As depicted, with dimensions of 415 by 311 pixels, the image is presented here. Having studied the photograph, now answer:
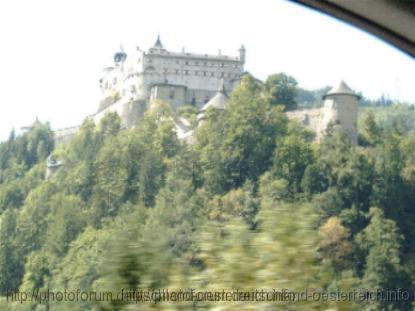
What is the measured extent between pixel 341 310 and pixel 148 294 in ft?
2.47

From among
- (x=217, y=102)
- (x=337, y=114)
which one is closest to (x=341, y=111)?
(x=337, y=114)

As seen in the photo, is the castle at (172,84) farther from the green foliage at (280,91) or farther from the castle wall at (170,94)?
the green foliage at (280,91)

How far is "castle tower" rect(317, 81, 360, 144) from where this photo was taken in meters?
60.8

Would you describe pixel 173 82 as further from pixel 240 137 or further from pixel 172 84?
pixel 240 137

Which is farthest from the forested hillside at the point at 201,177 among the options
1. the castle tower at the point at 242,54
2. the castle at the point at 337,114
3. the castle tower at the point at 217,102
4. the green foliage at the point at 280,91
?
the castle tower at the point at 242,54

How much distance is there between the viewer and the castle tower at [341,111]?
60.8 metres

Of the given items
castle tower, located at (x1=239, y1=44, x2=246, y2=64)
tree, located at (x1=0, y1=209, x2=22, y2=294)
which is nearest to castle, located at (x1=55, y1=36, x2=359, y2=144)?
castle tower, located at (x1=239, y1=44, x2=246, y2=64)

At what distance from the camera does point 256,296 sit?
472 cm

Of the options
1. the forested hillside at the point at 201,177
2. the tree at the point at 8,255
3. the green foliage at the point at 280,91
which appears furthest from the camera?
the green foliage at the point at 280,91

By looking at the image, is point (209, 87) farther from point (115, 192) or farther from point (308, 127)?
point (115, 192)

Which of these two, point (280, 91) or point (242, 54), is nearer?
point (280, 91)

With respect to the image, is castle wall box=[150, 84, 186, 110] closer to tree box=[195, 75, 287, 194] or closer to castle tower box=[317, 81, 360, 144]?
tree box=[195, 75, 287, 194]

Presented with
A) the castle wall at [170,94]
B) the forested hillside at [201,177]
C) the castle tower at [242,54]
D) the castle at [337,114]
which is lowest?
the forested hillside at [201,177]

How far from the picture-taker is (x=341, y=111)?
61281 millimetres
